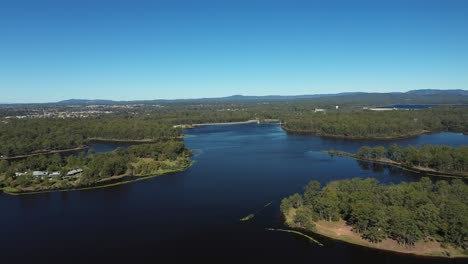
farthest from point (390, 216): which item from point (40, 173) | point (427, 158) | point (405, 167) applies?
point (40, 173)

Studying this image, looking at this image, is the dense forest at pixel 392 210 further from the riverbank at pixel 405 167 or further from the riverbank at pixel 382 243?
the riverbank at pixel 405 167

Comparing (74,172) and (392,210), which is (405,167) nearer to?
(392,210)

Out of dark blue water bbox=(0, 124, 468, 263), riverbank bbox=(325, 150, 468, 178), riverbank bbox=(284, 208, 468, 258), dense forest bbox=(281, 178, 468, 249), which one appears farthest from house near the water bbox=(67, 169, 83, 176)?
riverbank bbox=(325, 150, 468, 178)

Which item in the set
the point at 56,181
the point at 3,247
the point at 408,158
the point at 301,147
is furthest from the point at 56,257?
the point at 301,147

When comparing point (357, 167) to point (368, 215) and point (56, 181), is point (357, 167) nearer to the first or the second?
Result: point (368, 215)

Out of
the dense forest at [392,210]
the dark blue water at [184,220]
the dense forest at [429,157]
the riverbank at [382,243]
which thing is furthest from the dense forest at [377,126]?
the riverbank at [382,243]
